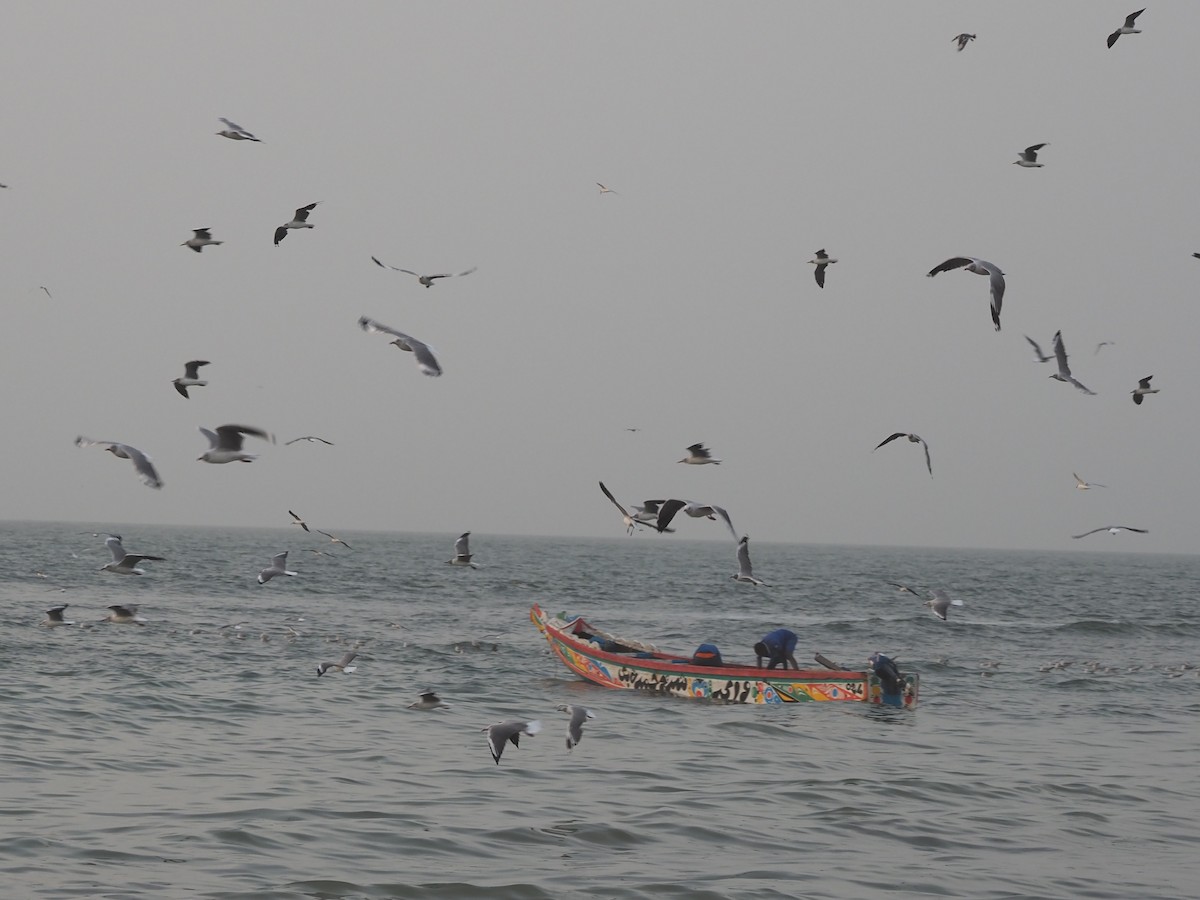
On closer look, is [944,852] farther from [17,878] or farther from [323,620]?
[323,620]

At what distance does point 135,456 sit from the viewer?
13805mm

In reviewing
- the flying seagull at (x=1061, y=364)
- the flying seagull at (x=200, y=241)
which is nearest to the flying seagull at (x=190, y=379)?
the flying seagull at (x=200, y=241)

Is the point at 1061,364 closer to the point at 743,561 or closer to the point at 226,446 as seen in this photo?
the point at 743,561

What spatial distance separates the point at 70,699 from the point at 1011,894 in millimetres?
16832

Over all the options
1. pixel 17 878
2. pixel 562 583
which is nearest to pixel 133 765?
pixel 17 878

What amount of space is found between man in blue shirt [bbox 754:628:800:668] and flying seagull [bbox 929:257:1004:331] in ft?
41.9

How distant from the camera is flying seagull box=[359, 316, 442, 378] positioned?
14.4 metres

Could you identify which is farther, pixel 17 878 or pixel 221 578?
pixel 221 578

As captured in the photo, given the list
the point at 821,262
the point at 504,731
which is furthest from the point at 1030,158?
the point at 504,731

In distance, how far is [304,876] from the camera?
12.9 metres

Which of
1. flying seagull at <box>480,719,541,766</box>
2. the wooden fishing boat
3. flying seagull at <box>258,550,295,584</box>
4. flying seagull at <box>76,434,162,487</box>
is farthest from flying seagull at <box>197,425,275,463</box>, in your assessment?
the wooden fishing boat

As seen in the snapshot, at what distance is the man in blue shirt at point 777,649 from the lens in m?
27.5

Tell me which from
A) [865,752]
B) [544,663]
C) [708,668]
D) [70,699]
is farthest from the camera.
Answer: [544,663]

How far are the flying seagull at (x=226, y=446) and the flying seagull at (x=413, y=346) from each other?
2038mm
